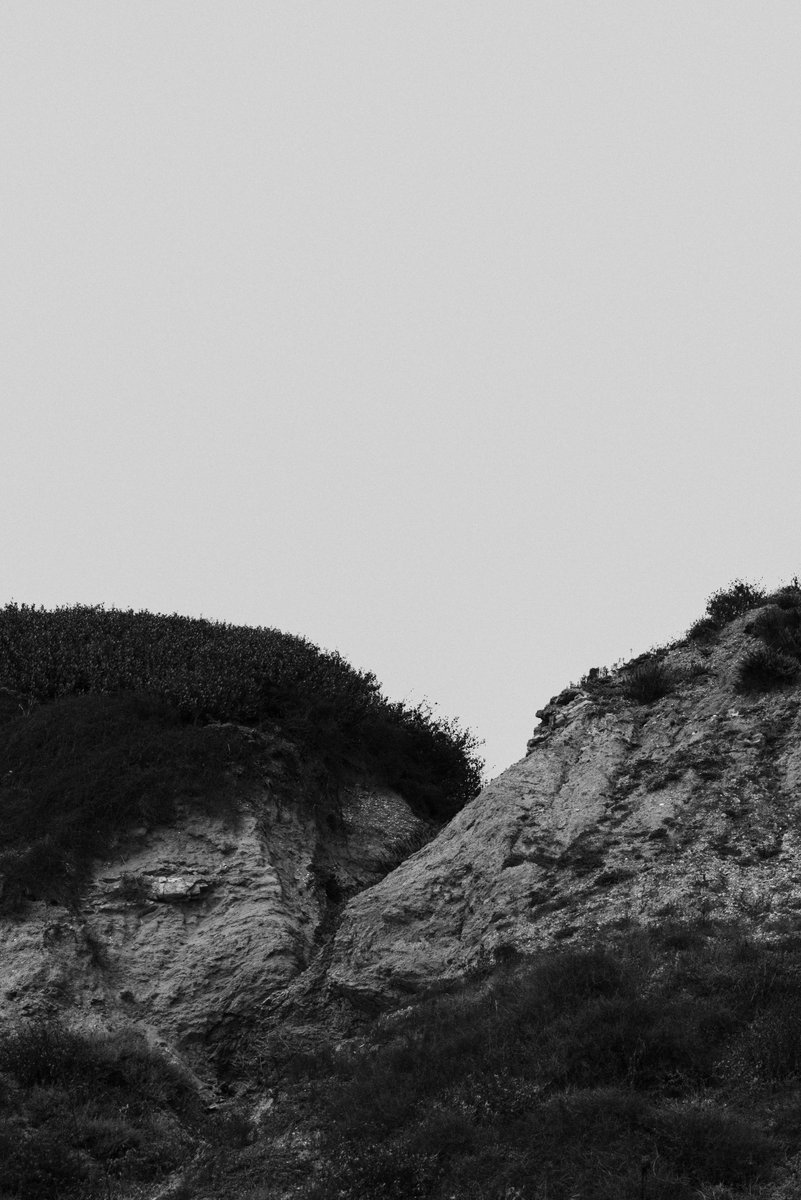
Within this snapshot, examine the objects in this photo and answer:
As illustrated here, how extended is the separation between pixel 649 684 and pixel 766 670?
2.08 metres

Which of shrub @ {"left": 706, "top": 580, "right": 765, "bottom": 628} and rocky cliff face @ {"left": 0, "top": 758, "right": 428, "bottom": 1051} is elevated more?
shrub @ {"left": 706, "top": 580, "right": 765, "bottom": 628}

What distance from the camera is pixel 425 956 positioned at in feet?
47.4

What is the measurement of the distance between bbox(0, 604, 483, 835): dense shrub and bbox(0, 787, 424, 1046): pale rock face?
2025 millimetres

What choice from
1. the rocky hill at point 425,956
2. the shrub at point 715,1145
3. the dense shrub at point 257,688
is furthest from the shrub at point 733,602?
the shrub at point 715,1145

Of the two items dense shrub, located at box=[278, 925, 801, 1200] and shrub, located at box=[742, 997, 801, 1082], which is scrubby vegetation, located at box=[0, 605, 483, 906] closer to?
dense shrub, located at box=[278, 925, 801, 1200]

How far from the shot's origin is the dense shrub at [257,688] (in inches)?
751

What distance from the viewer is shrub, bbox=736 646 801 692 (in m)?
16.5

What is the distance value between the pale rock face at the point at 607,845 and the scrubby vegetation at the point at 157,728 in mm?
3560

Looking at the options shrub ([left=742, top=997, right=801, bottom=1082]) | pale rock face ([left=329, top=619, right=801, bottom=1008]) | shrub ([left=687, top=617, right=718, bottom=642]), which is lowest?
shrub ([left=742, top=997, right=801, bottom=1082])

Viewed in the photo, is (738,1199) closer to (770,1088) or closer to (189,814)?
(770,1088)

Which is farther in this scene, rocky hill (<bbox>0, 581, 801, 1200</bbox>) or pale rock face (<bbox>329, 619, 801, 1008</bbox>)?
pale rock face (<bbox>329, 619, 801, 1008</bbox>)

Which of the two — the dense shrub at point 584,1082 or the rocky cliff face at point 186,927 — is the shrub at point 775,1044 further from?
the rocky cliff face at point 186,927

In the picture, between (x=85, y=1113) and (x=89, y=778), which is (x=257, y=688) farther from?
(x=85, y=1113)

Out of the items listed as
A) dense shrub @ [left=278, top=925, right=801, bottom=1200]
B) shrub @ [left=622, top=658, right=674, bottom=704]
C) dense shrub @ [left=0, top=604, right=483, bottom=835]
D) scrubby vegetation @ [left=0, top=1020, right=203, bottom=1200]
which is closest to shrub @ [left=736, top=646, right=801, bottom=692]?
shrub @ [left=622, top=658, right=674, bottom=704]
